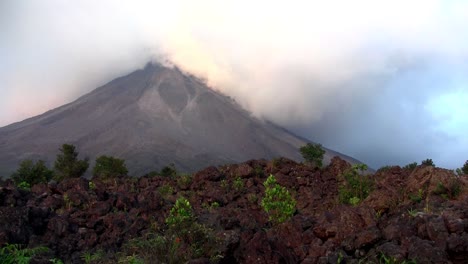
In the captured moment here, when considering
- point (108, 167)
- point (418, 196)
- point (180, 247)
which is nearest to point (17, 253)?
point (180, 247)

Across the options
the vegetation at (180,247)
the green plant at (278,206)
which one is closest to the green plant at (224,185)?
the green plant at (278,206)

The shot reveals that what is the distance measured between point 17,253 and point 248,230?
13.0ft

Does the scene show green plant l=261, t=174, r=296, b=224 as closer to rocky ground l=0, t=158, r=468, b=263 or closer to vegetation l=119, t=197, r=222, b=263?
rocky ground l=0, t=158, r=468, b=263

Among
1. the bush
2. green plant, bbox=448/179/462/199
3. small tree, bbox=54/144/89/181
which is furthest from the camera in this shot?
small tree, bbox=54/144/89/181

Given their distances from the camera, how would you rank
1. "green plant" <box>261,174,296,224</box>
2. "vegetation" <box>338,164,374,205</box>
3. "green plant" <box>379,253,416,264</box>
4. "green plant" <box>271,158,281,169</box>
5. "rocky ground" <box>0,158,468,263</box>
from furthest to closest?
"green plant" <box>271,158,281,169</box>, "vegetation" <box>338,164,374,205</box>, "green plant" <box>261,174,296,224</box>, "rocky ground" <box>0,158,468,263</box>, "green plant" <box>379,253,416,264</box>

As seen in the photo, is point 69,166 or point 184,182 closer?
point 184,182

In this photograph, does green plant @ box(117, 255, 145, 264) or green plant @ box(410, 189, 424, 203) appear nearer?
green plant @ box(117, 255, 145, 264)

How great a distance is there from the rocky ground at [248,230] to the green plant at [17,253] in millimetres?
192

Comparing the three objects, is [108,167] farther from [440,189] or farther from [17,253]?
Result: [17,253]

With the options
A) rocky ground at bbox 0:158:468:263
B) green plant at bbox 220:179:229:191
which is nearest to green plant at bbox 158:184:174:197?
green plant at bbox 220:179:229:191

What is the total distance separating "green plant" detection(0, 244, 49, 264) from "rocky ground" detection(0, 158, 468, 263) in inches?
7.6

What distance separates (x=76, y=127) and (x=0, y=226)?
193 meters

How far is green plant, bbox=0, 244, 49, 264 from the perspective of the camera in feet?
25.5

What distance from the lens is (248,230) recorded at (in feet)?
25.5
